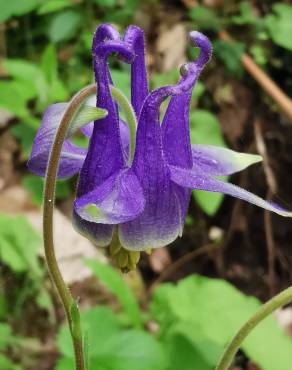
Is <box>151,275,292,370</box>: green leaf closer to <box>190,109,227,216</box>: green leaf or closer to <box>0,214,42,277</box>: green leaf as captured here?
<box>190,109,227,216</box>: green leaf

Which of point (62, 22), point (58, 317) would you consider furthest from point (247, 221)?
point (62, 22)

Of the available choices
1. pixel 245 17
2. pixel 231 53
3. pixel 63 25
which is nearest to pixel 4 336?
pixel 63 25

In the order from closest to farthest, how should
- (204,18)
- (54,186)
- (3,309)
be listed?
1. (54,186)
2. (3,309)
3. (204,18)

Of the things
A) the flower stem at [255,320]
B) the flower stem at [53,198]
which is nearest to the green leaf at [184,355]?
the flower stem at [255,320]

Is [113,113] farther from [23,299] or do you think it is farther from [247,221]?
[247,221]

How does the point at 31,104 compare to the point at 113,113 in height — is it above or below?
below

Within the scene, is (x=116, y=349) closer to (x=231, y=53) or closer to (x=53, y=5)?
(x=53, y=5)
